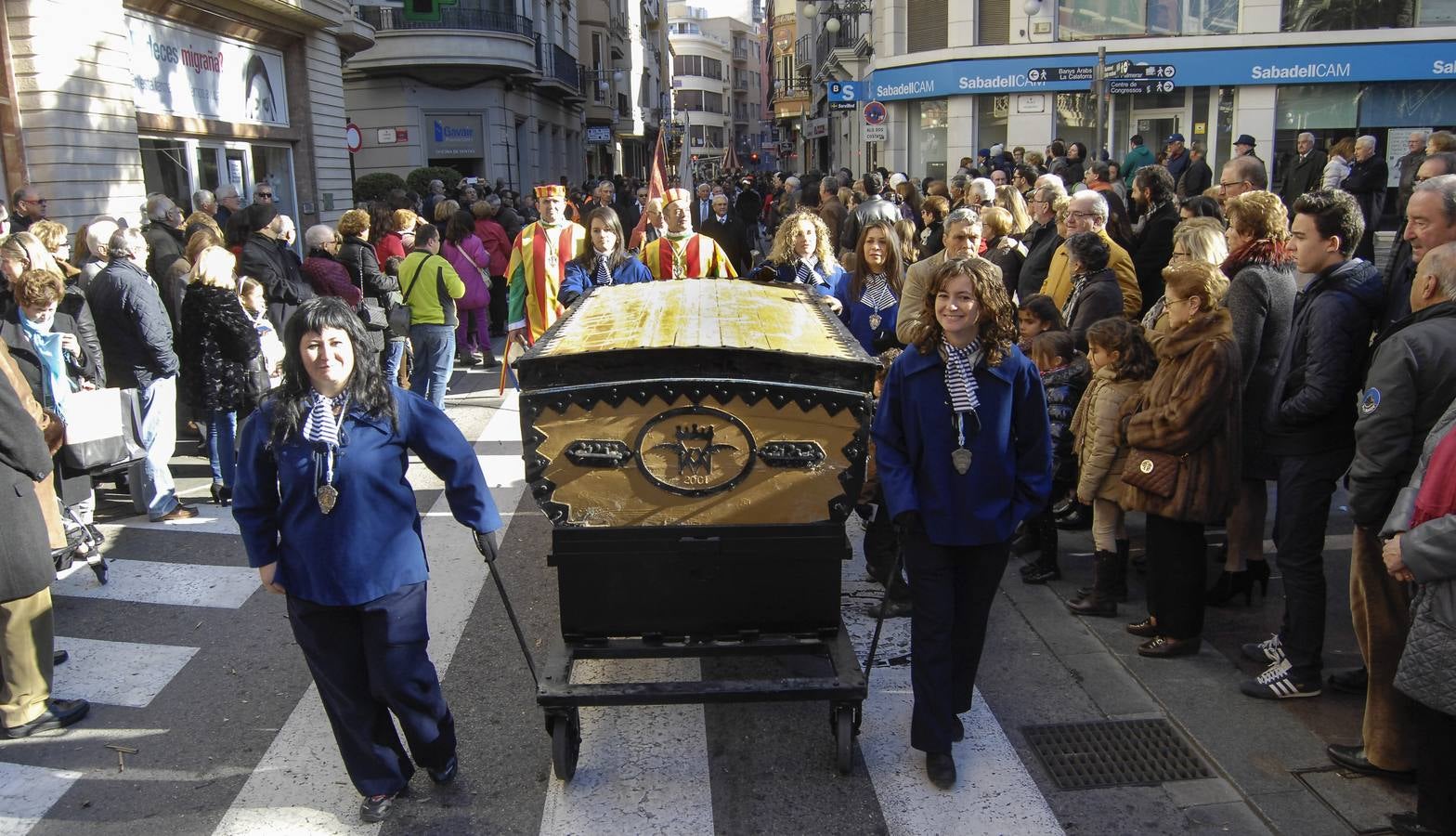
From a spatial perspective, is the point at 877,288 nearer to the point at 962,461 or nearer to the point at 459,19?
the point at 962,461

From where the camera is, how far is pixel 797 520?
Answer: 4.39 m

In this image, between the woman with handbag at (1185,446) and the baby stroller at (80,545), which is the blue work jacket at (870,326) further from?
the baby stroller at (80,545)

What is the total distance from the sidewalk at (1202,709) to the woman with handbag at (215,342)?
5.18 m

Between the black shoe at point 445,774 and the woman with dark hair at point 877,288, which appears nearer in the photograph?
the black shoe at point 445,774

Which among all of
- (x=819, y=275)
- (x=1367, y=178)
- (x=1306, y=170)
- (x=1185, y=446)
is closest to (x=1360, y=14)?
(x=1306, y=170)

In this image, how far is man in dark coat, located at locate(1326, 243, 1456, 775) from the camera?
4.00 m

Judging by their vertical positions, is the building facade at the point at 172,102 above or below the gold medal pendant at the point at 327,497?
above

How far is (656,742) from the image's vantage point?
15.6 ft

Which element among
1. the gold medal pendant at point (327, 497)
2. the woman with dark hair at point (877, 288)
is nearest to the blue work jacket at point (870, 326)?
the woman with dark hair at point (877, 288)

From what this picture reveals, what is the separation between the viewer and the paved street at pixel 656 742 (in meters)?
4.13

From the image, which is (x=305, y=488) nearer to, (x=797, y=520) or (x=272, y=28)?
(x=797, y=520)

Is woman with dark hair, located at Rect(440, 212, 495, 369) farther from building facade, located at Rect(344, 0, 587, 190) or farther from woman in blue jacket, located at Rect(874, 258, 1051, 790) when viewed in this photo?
building facade, located at Rect(344, 0, 587, 190)

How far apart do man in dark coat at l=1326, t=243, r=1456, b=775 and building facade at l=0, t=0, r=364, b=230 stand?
12832 millimetres

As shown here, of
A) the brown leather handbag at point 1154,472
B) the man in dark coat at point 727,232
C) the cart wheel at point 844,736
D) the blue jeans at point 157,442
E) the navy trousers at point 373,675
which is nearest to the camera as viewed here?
the navy trousers at point 373,675
